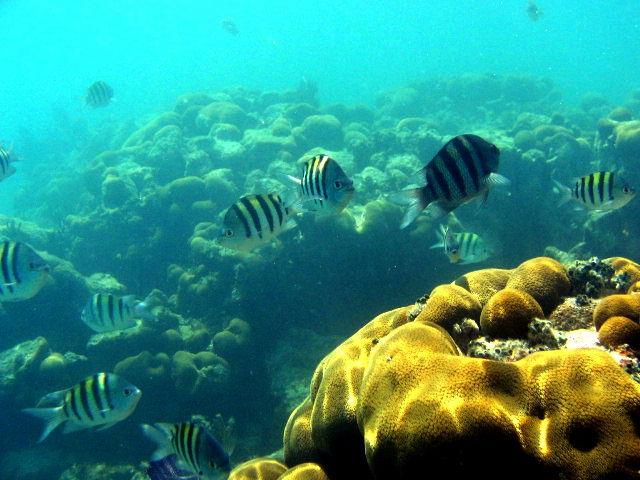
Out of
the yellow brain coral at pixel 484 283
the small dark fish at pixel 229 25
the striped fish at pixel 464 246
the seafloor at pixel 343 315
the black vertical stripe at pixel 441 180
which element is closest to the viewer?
the seafloor at pixel 343 315

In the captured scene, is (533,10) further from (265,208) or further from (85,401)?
(85,401)

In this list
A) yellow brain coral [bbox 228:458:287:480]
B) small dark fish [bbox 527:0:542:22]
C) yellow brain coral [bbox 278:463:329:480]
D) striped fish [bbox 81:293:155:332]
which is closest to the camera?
yellow brain coral [bbox 278:463:329:480]

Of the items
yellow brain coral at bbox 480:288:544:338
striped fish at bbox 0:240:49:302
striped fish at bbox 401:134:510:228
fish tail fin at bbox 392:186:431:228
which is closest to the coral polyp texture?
yellow brain coral at bbox 480:288:544:338

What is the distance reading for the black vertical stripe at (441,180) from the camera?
2682mm

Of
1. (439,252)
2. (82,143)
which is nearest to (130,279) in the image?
(439,252)

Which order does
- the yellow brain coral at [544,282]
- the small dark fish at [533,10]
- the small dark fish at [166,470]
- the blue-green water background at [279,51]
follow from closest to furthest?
the yellow brain coral at [544,282]
the small dark fish at [166,470]
the small dark fish at [533,10]
the blue-green water background at [279,51]

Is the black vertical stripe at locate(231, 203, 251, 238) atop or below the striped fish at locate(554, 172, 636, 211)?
atop

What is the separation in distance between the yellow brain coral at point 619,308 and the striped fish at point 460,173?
1.19 meters

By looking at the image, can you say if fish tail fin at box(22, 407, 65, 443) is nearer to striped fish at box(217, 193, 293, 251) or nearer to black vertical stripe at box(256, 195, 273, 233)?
striped fish at box(217, 193, 293, 251)

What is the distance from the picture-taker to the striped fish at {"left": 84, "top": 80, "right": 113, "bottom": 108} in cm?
1075

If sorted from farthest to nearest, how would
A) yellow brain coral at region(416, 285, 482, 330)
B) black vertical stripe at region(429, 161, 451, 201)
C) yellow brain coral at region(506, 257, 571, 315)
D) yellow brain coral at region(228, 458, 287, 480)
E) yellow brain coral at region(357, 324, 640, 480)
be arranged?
yellow brain coral at region(228, 458, 287, 480) → yellow brain coral at region(506, 257, 571, 315) → yellow brain coral at region(416, 285, 482, 330) → black vertical stripe at region(429, 161, 451, 201) → yellow brain coral at region(357, 324, 640, 480)

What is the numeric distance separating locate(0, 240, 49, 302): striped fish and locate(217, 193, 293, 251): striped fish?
8.41ft

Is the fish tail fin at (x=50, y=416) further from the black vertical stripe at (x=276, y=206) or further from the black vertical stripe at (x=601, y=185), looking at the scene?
the black vertical stripe at (x=601, y=185)

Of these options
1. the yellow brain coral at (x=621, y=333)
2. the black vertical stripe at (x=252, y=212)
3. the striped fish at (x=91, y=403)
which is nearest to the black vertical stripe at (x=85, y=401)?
the striped fish at (x=91, y=403)
